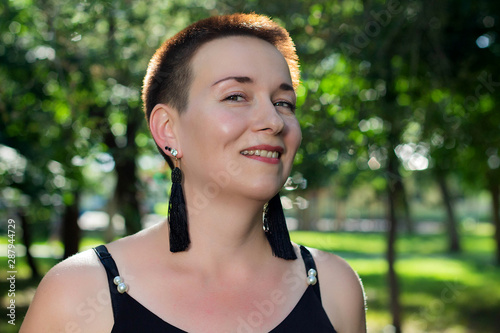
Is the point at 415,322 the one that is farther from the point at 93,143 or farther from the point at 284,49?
the point at 284,49

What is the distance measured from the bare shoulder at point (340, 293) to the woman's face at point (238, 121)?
45 cm

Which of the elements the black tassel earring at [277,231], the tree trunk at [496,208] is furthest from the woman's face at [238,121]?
the tree trunk at [496,208]

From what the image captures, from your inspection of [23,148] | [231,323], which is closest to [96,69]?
[23,148]

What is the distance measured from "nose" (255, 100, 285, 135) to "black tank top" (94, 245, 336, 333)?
0.59 meters

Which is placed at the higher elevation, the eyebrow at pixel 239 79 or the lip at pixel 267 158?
the eyebrow at pixel 239 79

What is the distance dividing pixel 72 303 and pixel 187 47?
926 millimetres

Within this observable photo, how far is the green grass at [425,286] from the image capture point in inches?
412

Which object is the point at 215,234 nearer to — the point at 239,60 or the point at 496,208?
the point at 239,60

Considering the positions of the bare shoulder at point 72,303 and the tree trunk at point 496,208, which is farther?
the tree trunk at point 496,208

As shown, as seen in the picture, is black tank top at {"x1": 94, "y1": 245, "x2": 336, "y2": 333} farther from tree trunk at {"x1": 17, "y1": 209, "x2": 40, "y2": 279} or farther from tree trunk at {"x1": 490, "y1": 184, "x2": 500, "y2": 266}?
tree trunk at {"x1": 490, "y1": 184, "x2": 500, "y2": 266}

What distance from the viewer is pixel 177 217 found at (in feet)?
6.29

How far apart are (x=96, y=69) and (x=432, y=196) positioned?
40.6 metres

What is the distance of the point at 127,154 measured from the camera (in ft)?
15.4

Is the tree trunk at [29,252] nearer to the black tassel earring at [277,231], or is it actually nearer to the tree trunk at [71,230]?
the tree trunk at [71,230]
